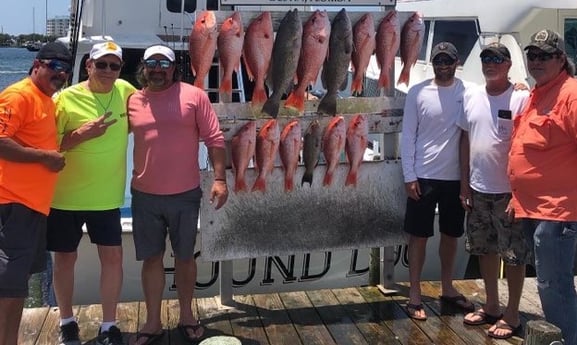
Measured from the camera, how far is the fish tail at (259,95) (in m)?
3.80

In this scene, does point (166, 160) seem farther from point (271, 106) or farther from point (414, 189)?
point (414, 189)

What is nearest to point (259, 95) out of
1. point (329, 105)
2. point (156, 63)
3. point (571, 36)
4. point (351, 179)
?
point (329, 105)

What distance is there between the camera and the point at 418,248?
4.11 meters

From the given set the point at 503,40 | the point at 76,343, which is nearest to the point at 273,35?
the point at 76,343

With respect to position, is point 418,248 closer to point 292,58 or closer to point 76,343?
point 292,58

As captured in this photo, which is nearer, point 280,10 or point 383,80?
point 383,80

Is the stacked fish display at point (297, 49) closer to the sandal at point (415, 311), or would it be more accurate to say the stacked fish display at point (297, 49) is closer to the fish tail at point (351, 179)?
the fish tail at point (351, 179)

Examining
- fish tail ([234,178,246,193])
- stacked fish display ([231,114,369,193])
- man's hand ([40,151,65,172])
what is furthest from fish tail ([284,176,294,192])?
man's hand ([40,151,65,172])

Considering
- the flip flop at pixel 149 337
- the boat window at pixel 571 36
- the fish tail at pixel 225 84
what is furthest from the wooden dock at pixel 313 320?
the boat window at pixel 571 36

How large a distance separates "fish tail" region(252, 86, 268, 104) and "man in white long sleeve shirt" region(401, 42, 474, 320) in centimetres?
89

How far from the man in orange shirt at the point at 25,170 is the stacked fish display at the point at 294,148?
1.10 m

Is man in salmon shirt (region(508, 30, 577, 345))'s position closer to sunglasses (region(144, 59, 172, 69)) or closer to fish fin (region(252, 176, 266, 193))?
fish fin (region(252, 176, 266, 193))

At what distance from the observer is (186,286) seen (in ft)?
12.1

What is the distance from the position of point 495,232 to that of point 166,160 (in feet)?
6.38
